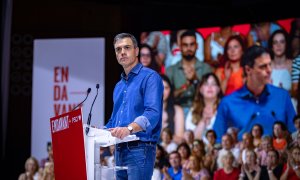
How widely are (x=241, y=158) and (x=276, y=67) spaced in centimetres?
130

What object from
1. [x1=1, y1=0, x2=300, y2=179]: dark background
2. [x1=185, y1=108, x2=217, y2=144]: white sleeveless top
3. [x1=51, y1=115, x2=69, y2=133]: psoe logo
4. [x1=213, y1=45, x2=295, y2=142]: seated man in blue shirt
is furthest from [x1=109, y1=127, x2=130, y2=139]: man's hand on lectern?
[x1=1, y1=0, x2=300, y2=179]: dark background

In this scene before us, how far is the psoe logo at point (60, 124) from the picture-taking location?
2822 millimetres

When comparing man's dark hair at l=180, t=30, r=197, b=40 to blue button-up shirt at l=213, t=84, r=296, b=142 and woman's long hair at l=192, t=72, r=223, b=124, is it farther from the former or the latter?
blue button-up shirt at l=213, t=84, r=296, b=142

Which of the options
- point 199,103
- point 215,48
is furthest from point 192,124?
point 215,48

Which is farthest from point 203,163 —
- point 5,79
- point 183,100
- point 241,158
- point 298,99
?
point 5,79

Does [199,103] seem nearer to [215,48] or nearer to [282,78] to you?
[215,48]

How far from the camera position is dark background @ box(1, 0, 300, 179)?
7891 mm

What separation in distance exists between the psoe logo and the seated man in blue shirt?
181 inches

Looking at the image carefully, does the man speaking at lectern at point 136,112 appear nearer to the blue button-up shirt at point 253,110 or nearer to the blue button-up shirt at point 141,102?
the blue button-up shirt at point 141,102

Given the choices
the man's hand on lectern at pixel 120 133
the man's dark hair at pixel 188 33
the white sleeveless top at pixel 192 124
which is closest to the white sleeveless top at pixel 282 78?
the white sleeveless top at pixel 192 124

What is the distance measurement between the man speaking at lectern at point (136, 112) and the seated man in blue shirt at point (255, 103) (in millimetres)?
4438

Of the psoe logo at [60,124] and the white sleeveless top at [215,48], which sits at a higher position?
the white sleeveless top at [215,48]

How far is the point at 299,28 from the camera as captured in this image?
712 cm

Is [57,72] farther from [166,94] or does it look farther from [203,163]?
[203,163]
